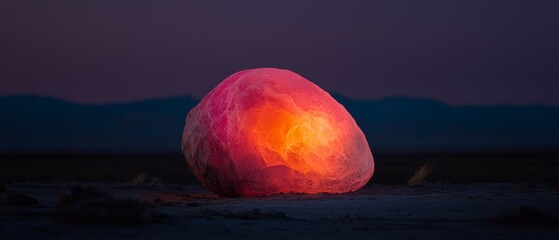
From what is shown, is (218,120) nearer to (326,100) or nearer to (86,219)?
(326,100)

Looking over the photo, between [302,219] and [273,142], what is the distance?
3681 millimetres

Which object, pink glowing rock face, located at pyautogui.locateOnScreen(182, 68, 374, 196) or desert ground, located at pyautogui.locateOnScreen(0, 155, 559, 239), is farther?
pink glowing rock face, located at pyautogui.locateOnScreen(182, 68, 374, 196)

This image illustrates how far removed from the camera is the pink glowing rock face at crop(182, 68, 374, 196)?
13352 mm

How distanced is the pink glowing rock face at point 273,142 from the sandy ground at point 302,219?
829 mm

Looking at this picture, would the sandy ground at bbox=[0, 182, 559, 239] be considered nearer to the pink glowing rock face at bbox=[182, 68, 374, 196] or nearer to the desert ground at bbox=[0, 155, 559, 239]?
the desert ground at bbox=[0, 155, 559, 239]

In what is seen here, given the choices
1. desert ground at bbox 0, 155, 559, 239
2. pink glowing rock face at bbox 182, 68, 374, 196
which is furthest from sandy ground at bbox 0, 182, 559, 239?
pink glowing rock face at bbox 182, 68, 374, 196

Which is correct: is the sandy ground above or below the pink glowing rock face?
below

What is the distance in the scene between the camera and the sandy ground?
27.7ft

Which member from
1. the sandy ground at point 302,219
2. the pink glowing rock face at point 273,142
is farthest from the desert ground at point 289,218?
the pink glowing rock face at point 273,142

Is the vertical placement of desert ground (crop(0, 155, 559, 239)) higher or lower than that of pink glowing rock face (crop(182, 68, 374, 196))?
lower

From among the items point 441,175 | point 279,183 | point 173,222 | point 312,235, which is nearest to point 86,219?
point 173,222

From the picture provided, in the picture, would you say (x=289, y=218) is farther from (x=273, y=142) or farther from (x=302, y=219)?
(x=273, y=142)

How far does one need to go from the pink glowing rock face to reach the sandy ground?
829 mm

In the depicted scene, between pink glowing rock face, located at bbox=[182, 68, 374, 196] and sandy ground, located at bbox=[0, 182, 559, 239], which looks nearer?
sandy ground, located at bbox=[0, 182, 559, 239]
